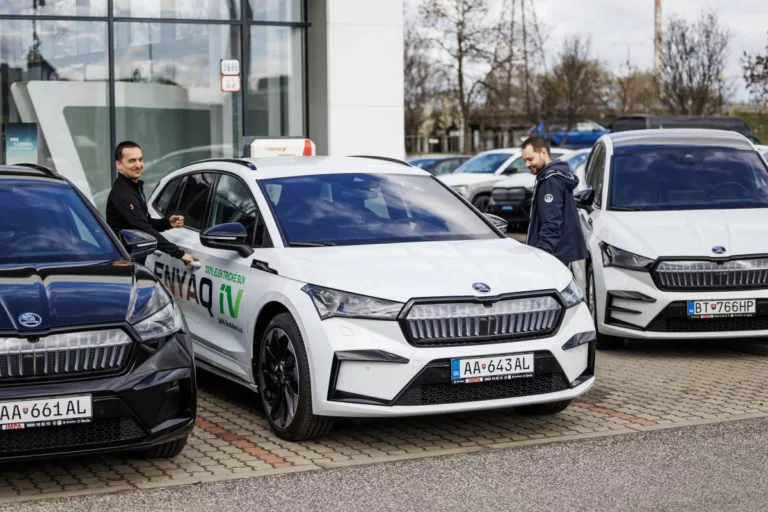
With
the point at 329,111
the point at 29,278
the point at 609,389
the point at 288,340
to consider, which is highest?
the point at 329,111

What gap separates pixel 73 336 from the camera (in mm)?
5785

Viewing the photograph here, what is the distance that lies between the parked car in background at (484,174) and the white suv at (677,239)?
1187 centimetres

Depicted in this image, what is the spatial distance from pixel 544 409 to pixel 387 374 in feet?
4.86

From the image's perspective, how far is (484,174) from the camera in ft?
79.3

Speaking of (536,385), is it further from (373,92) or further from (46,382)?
(373,92)

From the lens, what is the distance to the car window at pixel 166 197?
9.48 m

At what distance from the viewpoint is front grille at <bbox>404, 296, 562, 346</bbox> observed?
6.53 meters

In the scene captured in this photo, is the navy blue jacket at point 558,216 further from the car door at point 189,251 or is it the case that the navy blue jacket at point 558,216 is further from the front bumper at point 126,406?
the front bumper at point 126,406

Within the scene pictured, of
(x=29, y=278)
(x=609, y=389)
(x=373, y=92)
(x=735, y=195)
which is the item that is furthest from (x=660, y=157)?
(x=373, y=92)

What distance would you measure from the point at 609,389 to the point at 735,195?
300 centimetres

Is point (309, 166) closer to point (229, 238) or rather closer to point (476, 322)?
point (229, 238)

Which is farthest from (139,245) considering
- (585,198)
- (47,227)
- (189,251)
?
(585,198)

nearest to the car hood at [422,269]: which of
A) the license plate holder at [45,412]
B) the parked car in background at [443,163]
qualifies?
the license plate holder at [45,412]

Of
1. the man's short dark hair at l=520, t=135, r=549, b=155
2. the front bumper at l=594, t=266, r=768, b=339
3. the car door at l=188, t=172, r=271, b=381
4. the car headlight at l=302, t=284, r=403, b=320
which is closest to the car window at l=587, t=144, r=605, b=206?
the front bumper at l=594, t=266, r=768, b=339
